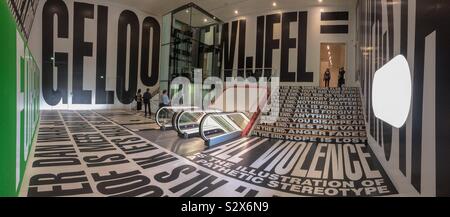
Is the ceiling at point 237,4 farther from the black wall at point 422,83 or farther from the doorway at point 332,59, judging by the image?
the black wall at point 422,83

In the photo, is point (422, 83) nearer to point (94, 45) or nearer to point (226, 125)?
point (226, 125)

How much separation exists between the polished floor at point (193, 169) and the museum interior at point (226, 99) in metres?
0.03

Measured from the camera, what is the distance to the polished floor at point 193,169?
2934 mm

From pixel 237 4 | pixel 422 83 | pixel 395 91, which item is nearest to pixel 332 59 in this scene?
pixel 237 4

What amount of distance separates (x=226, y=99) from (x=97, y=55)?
827 cm

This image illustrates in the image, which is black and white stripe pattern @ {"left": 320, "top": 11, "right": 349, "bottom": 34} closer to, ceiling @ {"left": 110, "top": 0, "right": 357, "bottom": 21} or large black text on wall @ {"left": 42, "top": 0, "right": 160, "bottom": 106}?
ceiling @ {"left": 110, "top": 0, "right": 357, "bottom": 21}

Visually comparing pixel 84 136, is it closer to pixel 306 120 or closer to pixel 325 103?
pixel 306 120

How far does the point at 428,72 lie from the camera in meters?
2.40

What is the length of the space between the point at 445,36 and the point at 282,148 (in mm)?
3964

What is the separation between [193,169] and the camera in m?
3.77

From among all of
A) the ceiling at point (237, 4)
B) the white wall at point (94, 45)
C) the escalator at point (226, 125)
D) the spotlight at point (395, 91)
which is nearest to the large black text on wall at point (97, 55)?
the white wall at point (94, 45)

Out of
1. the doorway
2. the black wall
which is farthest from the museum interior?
the doorway

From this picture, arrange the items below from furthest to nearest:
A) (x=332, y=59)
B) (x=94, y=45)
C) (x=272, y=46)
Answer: (x=332, y=59) < (x=94, y=45) < (x=272, y=46)
